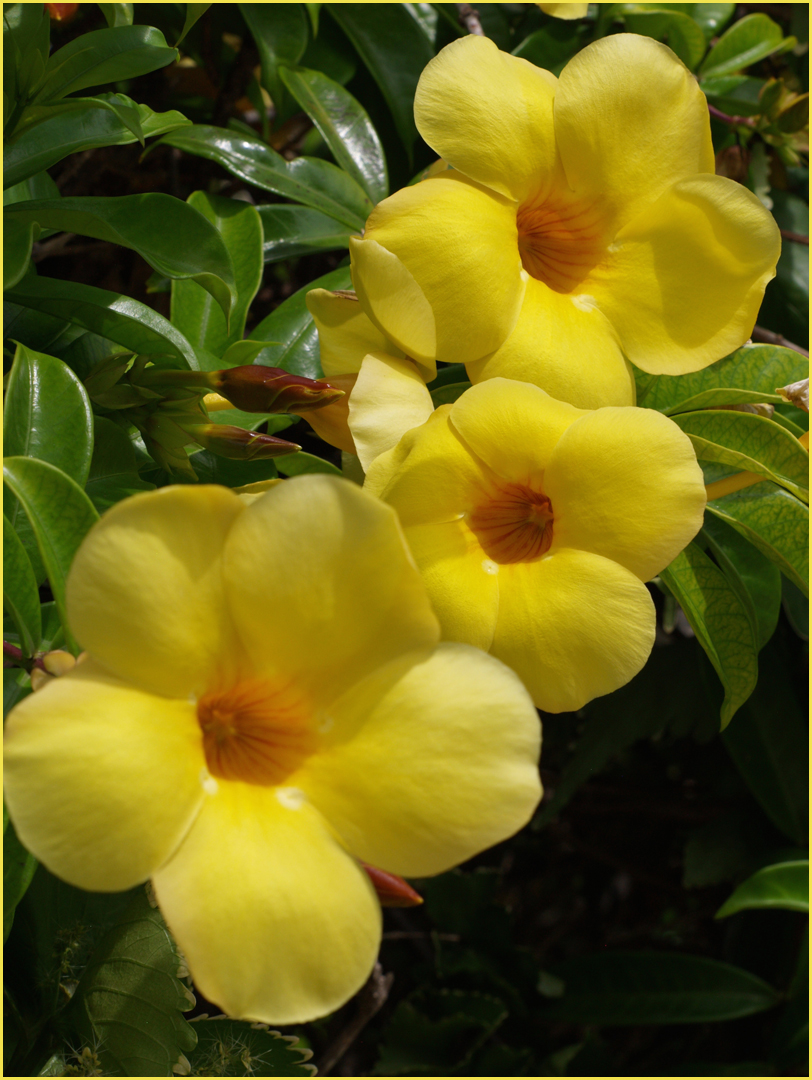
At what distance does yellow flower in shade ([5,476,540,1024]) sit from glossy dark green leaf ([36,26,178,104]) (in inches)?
16.8

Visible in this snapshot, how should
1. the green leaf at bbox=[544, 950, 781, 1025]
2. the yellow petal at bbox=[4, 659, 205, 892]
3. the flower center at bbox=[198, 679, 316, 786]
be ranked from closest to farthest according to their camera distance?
the yellow petal at bbox=[4, 659, 205, 892]
the flower center at bbox=[198, 679, 316, 786]
the green leaf at bbox=[544, 950, 781, 1025]

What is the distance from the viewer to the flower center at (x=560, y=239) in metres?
0.82

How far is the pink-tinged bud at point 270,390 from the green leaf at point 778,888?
3.12 feet

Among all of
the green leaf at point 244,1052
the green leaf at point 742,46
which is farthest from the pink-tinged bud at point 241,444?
the green leaf at point 742,46

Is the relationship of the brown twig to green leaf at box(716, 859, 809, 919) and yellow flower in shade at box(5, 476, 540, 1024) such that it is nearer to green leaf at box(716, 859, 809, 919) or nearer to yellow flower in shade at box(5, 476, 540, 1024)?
green leaf at box(716, 859, 809, 919)

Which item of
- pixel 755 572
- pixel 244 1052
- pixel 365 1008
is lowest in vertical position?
pixel 365 1008

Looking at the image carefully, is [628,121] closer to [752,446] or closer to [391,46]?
[752,446]

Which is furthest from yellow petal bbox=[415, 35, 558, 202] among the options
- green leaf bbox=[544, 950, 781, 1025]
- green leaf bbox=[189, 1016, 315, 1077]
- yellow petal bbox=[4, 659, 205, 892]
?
green leaf bbox=[544, 950, 781, 1025]

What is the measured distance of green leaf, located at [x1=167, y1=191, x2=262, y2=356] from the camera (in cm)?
89

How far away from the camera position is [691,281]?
787 mm

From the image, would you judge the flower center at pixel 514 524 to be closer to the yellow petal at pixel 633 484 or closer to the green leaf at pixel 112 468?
the yellow petal at pixel 633 484

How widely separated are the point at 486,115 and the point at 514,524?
0.37 m

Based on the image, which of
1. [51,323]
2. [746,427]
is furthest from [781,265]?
[51,323]

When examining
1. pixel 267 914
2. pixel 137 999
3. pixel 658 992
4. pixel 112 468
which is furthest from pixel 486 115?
pixel 658 992
